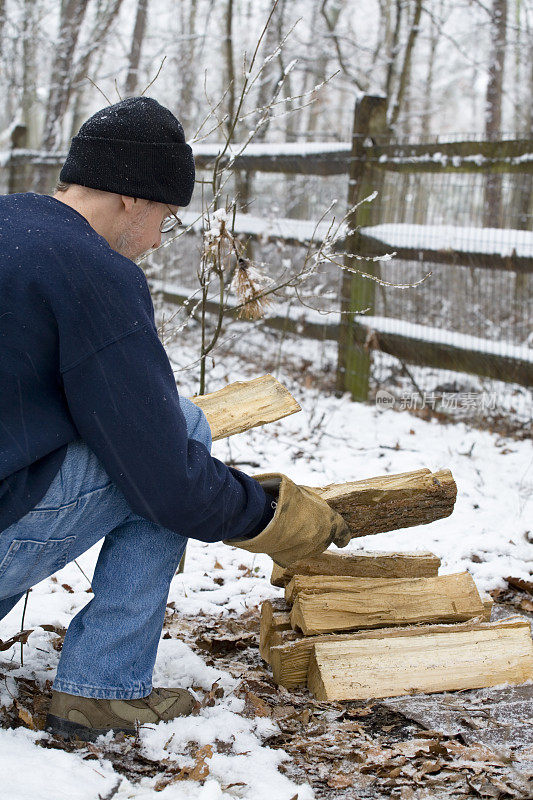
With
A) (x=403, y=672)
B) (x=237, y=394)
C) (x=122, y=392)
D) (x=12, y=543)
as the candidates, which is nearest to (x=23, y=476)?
(x=12, y=543)

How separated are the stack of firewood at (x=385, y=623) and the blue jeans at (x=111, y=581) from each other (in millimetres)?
546

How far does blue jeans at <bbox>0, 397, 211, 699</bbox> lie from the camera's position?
5.86ft

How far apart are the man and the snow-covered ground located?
0.58 feet

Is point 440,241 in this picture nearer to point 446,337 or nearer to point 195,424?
point 446,337

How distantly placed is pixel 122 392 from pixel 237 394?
106 cm

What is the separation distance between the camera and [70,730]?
1.92 m

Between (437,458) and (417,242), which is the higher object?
(417,242)

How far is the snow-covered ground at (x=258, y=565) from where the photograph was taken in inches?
69.2

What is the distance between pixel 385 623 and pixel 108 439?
1319 mm

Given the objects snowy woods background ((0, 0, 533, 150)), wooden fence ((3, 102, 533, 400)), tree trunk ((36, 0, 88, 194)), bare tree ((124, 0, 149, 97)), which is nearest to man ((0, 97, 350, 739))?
snowy woods background ((0, 0, 533, 150))

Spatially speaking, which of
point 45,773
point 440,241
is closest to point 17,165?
point 440,241

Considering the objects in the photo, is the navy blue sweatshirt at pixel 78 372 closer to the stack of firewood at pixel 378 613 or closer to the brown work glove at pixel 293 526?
the brown work glove at pixel 293 526

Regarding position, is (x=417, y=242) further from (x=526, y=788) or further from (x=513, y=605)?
(x=526, y=788)

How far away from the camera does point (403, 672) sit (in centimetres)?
233
